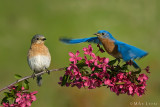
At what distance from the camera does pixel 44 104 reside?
771 centimetres

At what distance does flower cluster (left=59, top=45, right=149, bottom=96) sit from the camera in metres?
3.72

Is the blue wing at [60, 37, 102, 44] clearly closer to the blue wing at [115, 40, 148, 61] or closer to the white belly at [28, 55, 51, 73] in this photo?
the blue wing at [115, 40, 148, 61]

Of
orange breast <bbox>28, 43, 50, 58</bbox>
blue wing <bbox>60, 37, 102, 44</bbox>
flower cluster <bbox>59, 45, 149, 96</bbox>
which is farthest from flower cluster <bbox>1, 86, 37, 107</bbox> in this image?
orange breast <bbox>28, 43, 50, 58</bbox>

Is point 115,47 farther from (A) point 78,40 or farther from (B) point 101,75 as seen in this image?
(B) point 101,75

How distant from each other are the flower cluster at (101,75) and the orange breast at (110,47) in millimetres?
549

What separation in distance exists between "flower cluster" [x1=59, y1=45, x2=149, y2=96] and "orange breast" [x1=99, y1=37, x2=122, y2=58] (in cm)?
55

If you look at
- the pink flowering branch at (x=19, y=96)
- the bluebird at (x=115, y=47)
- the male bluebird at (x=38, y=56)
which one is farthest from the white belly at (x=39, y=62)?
the pink flowering branch at (x=19, y=96)

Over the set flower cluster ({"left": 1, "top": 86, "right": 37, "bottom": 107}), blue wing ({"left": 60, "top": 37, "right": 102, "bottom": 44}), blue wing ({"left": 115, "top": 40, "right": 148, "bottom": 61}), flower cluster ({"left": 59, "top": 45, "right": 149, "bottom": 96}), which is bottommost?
flower cluster ({"left": 1, "top": 86, "right": 37, "bottom": 107})

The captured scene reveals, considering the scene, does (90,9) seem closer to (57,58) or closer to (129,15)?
(129,15)

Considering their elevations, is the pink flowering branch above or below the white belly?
below

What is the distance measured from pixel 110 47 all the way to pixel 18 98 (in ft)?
4.38

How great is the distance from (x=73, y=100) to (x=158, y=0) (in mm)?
9749

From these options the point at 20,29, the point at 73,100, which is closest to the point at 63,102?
the point at 73,100

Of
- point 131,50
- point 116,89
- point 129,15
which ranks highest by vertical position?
point 129,15
